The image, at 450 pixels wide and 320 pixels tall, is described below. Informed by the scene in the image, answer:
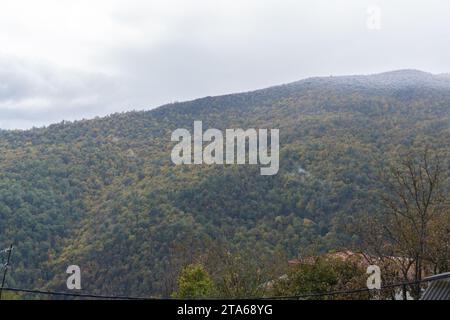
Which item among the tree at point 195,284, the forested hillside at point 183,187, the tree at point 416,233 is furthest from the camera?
the forested hillside at point 183,187

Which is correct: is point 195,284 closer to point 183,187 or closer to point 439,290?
point 439,290

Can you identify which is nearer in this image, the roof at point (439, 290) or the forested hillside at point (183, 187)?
the roof at point (439, 290)

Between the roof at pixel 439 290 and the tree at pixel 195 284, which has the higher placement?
the roof at pixel 439 290

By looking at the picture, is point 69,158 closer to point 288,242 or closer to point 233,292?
point 288,242

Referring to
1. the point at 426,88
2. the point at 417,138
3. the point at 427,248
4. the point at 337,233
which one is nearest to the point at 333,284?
the point at 427,248

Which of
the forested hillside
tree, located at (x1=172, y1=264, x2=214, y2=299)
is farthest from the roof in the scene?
the forested hillside

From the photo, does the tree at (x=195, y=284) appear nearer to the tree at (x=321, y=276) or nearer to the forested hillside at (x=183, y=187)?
the tree at (x=321, y=276)

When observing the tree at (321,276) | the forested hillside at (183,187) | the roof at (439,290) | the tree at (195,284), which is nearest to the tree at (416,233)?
the tree at (321,276)

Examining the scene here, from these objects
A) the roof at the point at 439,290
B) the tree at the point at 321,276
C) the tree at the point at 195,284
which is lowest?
the tree at the point at 195,284

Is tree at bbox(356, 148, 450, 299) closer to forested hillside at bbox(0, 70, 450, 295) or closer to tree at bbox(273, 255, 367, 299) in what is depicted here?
tree at bbox(273, 255, 367, 299)
